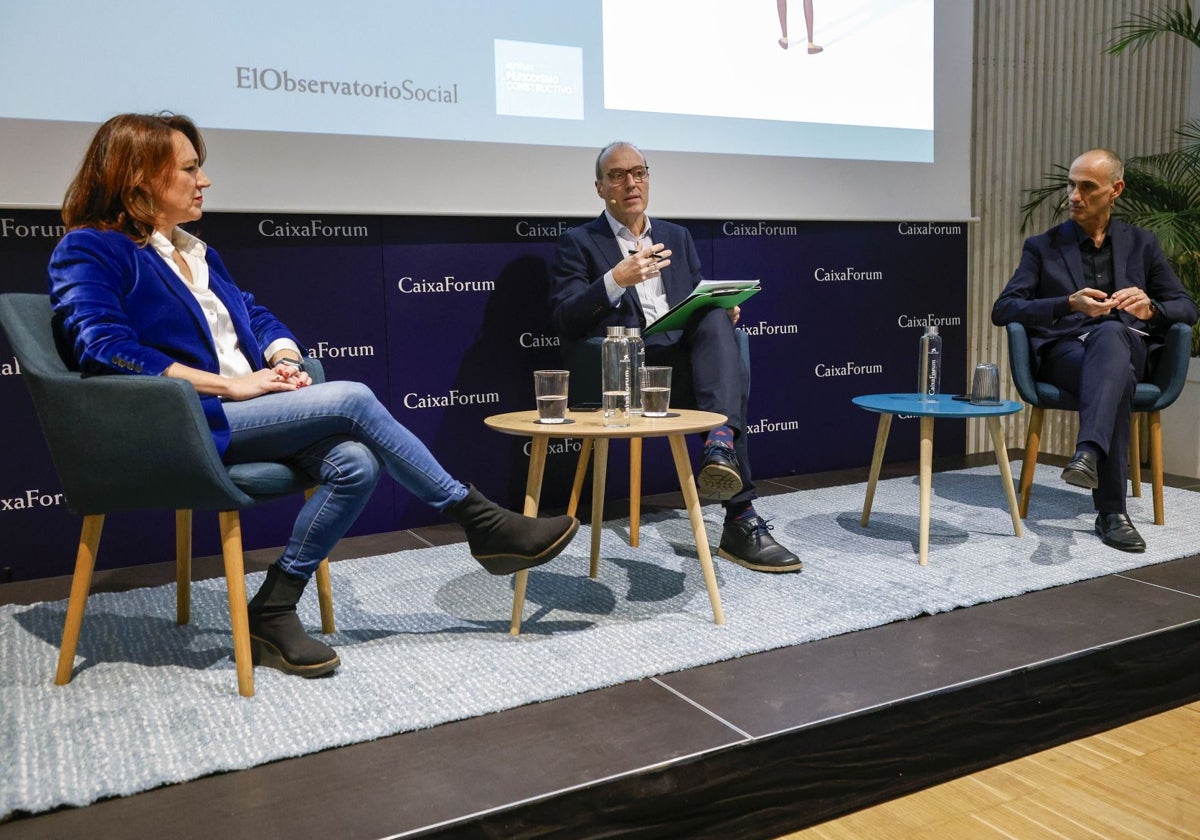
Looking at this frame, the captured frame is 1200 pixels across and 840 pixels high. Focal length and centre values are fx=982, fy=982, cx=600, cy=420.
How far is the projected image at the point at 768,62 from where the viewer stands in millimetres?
3521

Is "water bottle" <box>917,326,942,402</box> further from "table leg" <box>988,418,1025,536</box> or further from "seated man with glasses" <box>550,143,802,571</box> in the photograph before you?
"seated man with glasses" <box>550,143,802,571</box>

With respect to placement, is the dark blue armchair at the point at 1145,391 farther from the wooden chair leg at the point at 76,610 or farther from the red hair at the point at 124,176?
the wooden chair leg at the point at 76,610

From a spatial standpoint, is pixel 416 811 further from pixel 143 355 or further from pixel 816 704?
pixel 143 355

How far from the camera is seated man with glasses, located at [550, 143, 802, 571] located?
2.69m

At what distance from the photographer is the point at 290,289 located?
3.13m

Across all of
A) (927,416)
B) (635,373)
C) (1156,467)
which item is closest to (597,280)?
(635,373)

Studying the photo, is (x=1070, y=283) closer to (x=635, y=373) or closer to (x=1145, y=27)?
(x=635, y=373)

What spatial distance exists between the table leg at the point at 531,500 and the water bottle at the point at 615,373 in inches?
7.1

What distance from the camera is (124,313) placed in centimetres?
197

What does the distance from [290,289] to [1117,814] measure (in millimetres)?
2608

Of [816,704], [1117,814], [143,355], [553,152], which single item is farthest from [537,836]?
[553,152]

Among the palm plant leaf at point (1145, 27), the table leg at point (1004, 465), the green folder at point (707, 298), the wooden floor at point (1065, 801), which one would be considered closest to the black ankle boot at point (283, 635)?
the wooden floor at point (1065, 801)

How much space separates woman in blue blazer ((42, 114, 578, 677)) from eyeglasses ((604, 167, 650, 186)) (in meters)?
1.31

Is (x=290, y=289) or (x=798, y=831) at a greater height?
(x=290, y=289)
